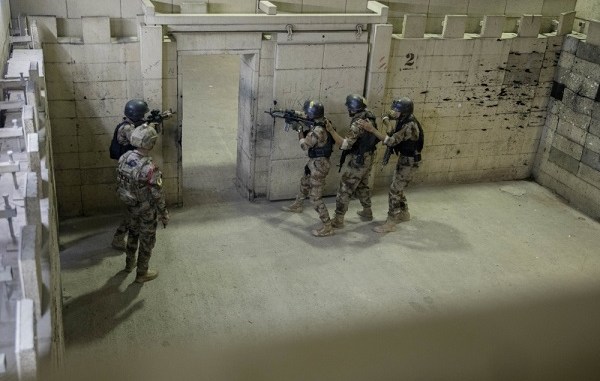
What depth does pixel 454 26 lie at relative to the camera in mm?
9078

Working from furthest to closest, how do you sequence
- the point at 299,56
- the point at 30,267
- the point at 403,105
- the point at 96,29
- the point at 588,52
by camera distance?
the point at 588,52
the point at 299,56
the point at 403,105
the point at 96,29
the point at 30,267

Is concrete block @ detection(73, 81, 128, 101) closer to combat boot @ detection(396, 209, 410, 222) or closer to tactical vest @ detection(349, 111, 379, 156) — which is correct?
tactical vest @ detection(349, 111, 379, 156)

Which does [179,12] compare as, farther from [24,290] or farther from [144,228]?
[24,290]

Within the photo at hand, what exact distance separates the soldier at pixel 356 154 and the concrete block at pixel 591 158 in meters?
3.70

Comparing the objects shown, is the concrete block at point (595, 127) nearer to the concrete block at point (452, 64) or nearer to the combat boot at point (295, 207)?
the concrete block at point (452, 64)

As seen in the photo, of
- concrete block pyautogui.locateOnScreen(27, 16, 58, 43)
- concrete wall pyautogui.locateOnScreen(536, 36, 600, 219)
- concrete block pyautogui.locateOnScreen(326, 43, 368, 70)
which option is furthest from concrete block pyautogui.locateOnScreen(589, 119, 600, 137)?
concrete block pyautogui.locateOnScreen(27, 16, 58, 43)

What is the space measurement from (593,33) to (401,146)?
376 cm

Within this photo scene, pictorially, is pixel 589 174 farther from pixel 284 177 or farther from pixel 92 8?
pixel 92 8

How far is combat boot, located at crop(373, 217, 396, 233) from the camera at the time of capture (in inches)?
342

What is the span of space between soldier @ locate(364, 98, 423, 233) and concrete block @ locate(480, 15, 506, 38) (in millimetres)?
2149

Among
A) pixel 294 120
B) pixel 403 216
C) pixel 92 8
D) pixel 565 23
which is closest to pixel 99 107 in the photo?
pixel 92 8

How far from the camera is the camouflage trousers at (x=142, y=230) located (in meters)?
6.74

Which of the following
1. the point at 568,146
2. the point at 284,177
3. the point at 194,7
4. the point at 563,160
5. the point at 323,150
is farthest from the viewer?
the point at 563,160

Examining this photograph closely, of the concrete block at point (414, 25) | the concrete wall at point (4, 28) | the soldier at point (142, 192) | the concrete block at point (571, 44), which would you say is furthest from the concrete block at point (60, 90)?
the concrete block at point (571, 44)
